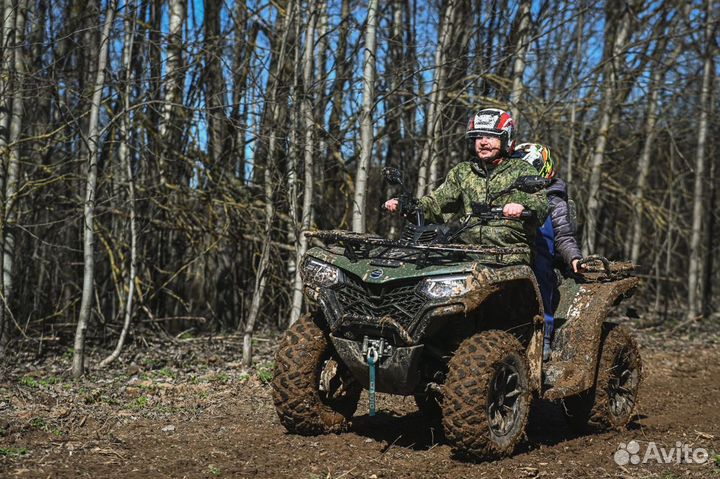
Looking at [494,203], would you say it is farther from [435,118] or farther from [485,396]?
[435,118]

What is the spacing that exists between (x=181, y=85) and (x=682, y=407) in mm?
6595

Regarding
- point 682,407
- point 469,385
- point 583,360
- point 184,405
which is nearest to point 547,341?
point 583,360

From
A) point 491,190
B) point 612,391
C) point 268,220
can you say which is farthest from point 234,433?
point 268,220

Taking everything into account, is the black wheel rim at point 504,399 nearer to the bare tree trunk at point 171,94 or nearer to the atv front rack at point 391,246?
the atv front rack at point 391,246

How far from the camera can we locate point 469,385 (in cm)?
511

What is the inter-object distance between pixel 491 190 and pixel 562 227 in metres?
0.97

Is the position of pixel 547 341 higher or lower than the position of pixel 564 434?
higher

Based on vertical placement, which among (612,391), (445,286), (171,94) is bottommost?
(612,391)

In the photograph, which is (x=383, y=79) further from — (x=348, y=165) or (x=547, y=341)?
(x=547, y=341)

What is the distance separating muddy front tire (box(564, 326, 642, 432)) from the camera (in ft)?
21.3

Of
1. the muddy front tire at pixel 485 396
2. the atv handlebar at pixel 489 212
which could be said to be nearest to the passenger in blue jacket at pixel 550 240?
the atv handlebar at pixel 489 212

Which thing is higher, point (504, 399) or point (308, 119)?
point (308, 119)
